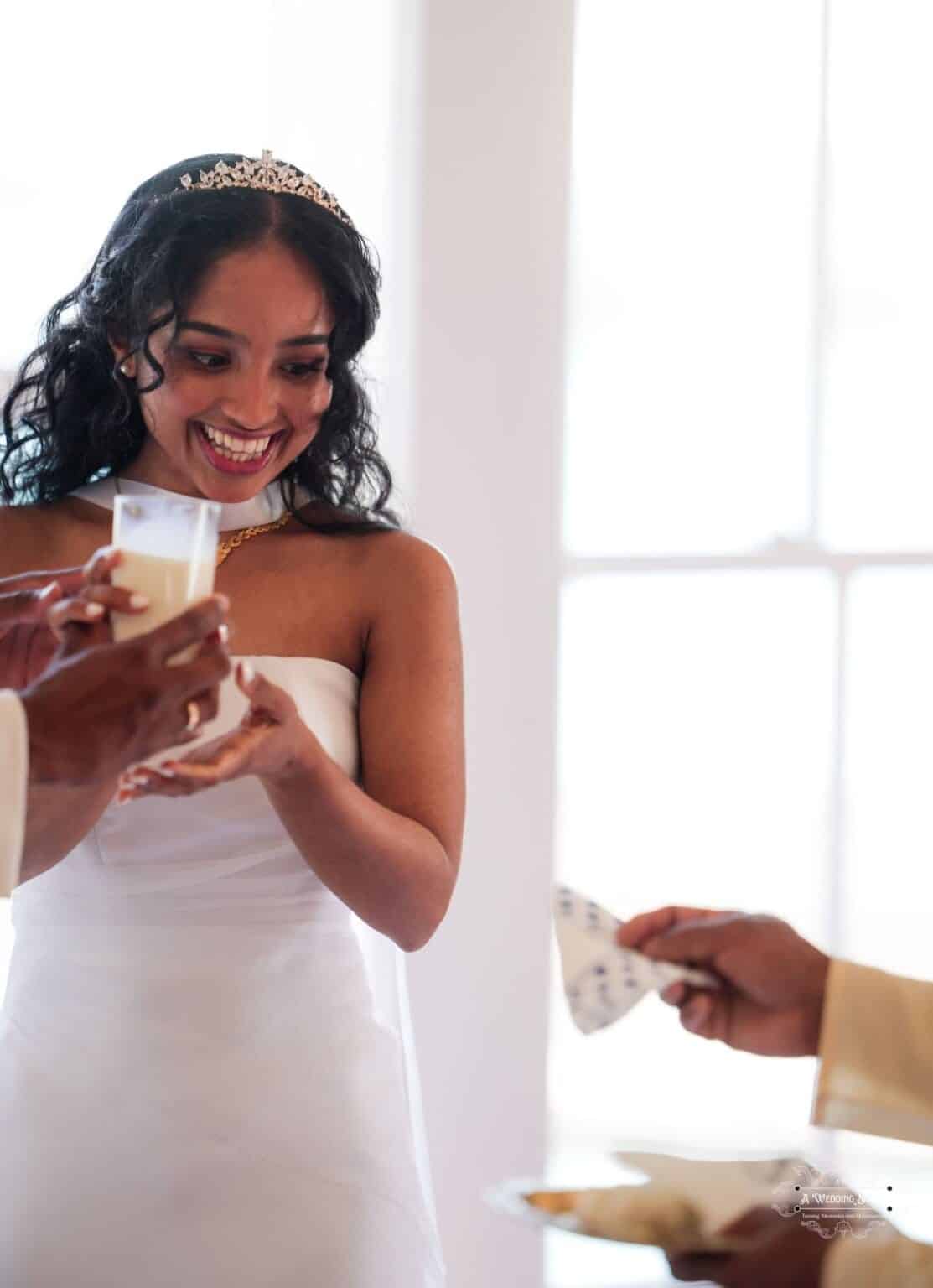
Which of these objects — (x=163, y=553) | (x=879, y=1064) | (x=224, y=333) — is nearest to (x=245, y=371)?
(x=224, y=333)

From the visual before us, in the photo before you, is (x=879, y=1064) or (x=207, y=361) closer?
(x=879, y=1064)

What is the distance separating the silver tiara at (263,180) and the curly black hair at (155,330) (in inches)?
0.5

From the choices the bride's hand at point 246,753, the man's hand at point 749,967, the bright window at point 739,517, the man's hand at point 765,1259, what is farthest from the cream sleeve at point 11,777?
the bright window at point 739,517

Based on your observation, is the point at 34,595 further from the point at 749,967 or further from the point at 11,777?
the point at 749,967

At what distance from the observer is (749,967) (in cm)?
145

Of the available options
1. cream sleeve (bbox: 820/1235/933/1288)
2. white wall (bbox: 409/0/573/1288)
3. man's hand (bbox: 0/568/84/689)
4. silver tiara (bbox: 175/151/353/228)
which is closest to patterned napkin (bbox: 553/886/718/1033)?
cream sleeve (bbox: 820/1235/933/1288)

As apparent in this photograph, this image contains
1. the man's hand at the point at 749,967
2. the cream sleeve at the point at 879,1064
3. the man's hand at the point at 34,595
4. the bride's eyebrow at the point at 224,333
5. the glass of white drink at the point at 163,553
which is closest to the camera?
the cream sleeve at the point at 879,1064

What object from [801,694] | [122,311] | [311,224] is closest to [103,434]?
[122,311]

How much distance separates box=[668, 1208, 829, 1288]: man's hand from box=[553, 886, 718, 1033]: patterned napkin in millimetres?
201

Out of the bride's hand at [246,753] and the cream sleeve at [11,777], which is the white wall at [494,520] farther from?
the cream sleeve at [11,777]

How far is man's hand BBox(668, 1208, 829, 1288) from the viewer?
1.11 metres

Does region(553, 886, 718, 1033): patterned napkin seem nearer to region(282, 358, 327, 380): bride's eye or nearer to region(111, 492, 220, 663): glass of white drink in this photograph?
region(111, 492, 220, 663): glass of white drink

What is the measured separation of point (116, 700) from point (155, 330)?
32.4 inches
